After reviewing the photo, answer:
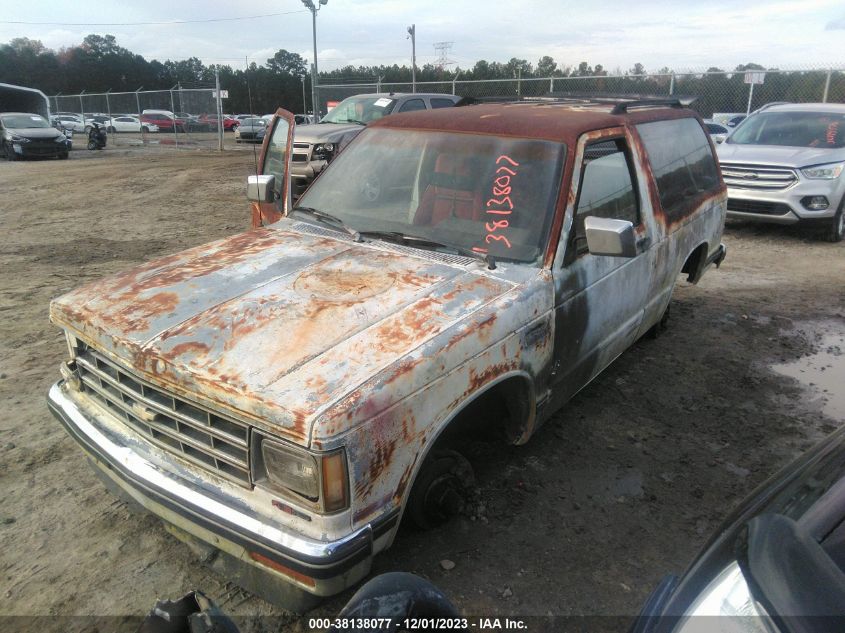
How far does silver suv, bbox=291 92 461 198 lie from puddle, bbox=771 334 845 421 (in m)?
6.40

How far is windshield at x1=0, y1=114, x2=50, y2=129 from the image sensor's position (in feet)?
66.4

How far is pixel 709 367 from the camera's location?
4668mm

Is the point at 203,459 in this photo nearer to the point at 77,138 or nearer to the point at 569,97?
the point at 569,97

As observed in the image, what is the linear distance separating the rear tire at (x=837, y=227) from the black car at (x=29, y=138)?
853 inches

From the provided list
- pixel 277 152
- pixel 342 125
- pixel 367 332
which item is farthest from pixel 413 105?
pixel 367 332

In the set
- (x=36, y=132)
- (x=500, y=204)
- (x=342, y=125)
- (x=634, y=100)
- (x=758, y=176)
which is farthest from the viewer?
(x=36, y=132)

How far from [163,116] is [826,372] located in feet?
86.9

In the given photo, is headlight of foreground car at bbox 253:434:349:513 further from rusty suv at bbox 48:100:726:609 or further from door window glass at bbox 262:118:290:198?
door window glass at bbox 262:118:290:198

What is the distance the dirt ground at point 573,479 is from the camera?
2.55m

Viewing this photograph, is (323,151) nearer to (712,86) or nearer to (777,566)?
(777,566)

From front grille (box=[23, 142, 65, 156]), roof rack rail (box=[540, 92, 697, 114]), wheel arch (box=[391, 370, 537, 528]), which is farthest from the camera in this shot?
front grille (box=[23, 142, 65, 156])

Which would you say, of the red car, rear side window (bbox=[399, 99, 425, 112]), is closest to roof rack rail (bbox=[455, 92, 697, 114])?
rear side window (bbox=[399, 99, 425, 112])

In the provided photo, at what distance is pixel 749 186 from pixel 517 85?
40.6ft

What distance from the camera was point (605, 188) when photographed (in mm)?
3479
